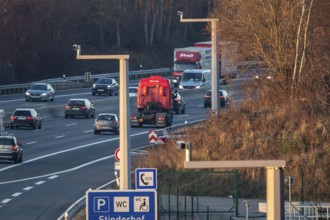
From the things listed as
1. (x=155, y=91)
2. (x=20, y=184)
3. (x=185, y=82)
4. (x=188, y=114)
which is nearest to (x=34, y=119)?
(x=155, y=91)

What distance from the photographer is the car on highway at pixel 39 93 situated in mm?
75875

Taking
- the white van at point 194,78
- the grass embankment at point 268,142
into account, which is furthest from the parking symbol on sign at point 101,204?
the white van at point 194,78

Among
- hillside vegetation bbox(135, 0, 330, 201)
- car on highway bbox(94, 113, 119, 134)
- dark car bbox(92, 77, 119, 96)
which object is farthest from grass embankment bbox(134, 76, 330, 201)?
dark car bbox(92, 77, 119, 96)

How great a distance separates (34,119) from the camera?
60406mm

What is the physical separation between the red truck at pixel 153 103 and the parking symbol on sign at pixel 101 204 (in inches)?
1901

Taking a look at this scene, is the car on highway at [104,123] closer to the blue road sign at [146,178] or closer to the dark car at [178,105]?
the dark car at [178,105]

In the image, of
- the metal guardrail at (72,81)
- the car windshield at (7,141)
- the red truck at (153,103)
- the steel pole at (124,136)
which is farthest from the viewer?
the metal guardrail at (72,81)

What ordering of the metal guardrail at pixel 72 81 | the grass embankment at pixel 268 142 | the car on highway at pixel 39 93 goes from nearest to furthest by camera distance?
the grass embankment at pixel 268 142 → the car on highway at pixel 39 93 → the metal guardrail at pixel 72 81

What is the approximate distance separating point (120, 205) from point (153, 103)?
164 ft

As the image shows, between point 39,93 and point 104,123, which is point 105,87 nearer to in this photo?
point 39,93

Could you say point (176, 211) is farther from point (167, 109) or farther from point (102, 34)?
point (102, 34)

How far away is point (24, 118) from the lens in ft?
198

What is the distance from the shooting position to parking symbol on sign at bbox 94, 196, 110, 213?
12.4m

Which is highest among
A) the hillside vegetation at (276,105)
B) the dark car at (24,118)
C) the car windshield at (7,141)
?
the hillside vegetation at (276,105)
